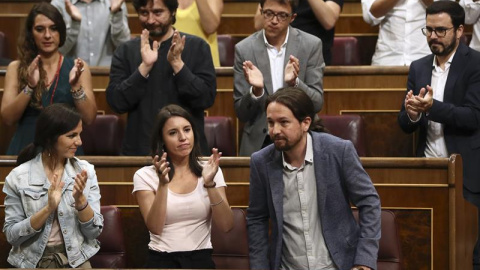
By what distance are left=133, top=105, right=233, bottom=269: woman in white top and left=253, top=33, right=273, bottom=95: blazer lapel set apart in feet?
1.65

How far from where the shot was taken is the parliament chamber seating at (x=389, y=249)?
2158mm

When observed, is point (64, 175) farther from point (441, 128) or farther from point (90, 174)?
point (441, 128)

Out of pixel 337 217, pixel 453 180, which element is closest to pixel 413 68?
pixel 453 180

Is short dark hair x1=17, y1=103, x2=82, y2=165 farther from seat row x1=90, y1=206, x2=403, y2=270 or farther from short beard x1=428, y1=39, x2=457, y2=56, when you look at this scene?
short beard x1=428, y1=39, x2=457, y2=56

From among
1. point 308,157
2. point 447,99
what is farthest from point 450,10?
point 308,157

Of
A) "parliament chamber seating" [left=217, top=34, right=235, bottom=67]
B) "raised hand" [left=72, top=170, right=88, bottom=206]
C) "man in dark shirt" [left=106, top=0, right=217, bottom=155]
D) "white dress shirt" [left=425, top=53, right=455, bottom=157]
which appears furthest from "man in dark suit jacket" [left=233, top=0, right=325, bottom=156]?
"parliament chamber seating" [left=217, top=34, right=235, bottom=67]

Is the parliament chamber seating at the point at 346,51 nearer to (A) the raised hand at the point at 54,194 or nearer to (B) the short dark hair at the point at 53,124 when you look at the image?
(B) the short dark hair at the point at 53,124

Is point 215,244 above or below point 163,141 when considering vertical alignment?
below

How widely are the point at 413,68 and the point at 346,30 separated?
40.9 inches

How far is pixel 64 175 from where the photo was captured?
2176 mm

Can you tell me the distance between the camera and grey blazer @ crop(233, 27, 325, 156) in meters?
2.60

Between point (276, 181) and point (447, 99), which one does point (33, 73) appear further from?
point (447, 99)

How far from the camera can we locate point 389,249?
2.16 m

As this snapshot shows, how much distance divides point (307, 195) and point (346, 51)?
158cm
